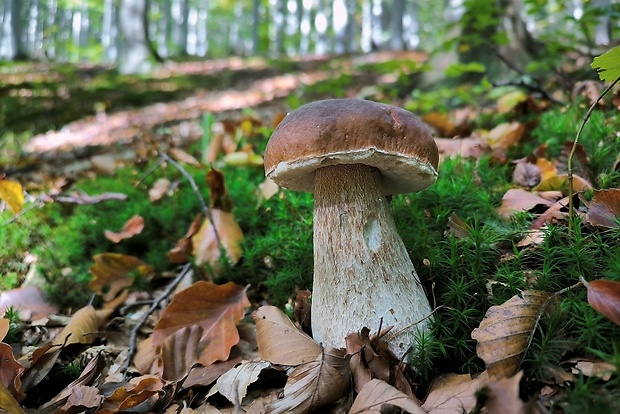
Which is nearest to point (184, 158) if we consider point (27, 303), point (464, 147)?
point (27, 303)

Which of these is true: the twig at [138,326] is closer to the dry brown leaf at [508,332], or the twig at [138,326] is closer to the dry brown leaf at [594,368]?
the dry brown leaf at [508,332]

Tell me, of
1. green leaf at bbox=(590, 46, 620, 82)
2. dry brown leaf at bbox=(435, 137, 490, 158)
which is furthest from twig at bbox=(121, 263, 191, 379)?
green leaf at bbox=(590, 46, 620, 82)

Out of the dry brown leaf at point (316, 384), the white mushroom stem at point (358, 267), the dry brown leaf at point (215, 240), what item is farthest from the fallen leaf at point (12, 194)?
the dry brown leaf at point (316, 384)

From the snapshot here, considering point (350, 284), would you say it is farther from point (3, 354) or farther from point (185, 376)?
Result: point (3, 354)

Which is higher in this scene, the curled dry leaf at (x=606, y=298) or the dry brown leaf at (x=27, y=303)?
the curled dry leaf at (x=606, y=298)

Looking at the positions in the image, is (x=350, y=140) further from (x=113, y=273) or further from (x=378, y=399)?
(x=113, y=273)

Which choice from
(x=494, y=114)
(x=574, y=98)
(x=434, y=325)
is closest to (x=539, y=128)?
(x=574, y=98)

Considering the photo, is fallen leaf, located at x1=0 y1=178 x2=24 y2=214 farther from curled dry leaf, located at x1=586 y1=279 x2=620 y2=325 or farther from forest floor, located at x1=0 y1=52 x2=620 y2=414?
curled dry leaf, located at x1=586 y1=279 x2=620 y2=325

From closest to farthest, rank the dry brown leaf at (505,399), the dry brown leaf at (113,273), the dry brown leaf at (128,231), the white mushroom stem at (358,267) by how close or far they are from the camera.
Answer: the dry brown leaf at (505,399)
the white mushroom stem at (358,267)
the dry brown leaf at (113,273)
the dry brown leaf at (128,231)
